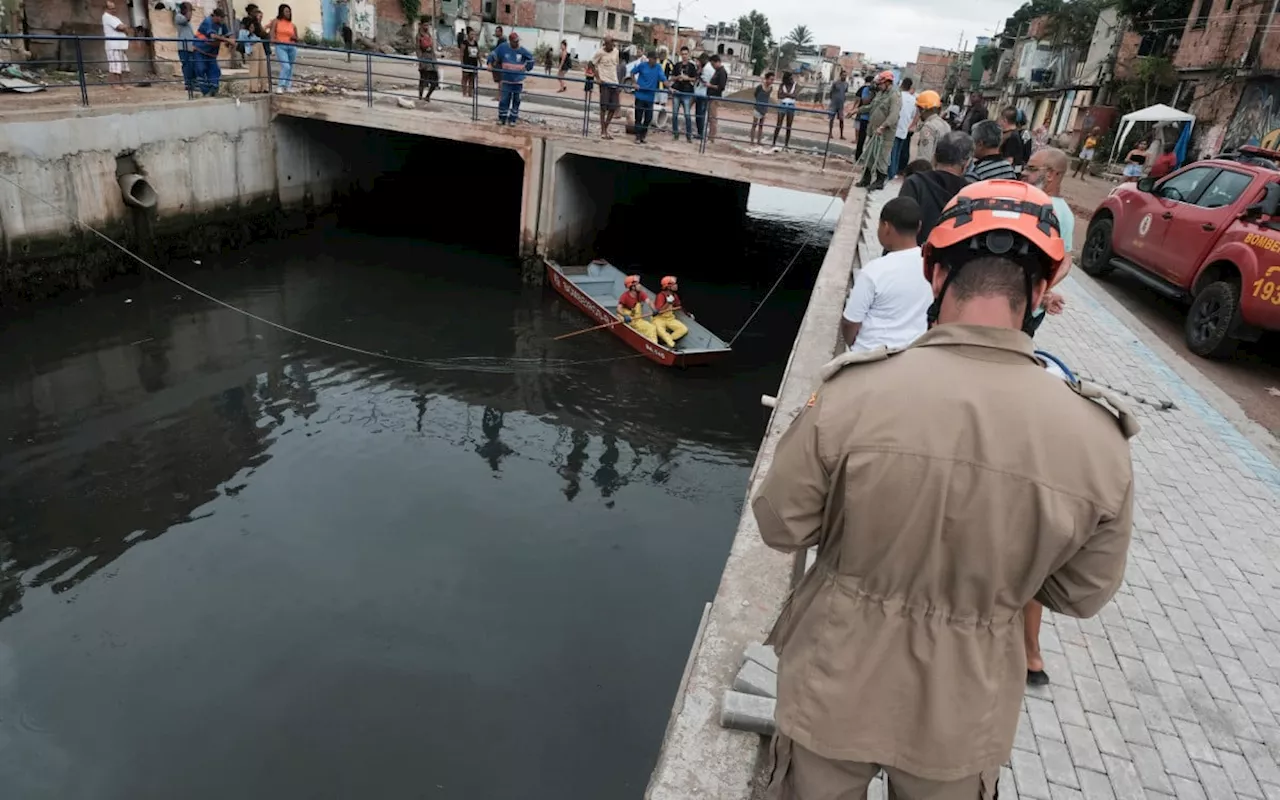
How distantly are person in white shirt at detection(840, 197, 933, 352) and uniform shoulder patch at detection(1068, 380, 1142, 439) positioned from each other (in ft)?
7.82

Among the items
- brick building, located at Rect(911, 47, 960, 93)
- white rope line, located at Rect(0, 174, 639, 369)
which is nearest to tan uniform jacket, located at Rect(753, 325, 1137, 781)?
white rope line, located at Rect(0, 174, 639, 369)

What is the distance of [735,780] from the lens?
3.02 metres

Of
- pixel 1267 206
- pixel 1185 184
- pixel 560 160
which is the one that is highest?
pixel 1185 184

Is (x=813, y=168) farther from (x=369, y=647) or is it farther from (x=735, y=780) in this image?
(x=735, y=780)

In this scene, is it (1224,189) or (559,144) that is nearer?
(1224,189)

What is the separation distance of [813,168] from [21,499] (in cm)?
1441

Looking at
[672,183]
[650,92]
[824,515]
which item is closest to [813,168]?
[650,92]

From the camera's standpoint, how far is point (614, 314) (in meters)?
15.5

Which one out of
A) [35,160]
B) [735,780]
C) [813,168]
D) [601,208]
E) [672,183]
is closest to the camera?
[735,780]

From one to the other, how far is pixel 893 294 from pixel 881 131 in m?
11.5

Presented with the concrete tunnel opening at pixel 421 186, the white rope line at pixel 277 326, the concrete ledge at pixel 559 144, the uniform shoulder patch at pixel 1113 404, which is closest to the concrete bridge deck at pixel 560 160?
the concrete ledge at pixel 559 144

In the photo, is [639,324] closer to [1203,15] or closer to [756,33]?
[1203,15]

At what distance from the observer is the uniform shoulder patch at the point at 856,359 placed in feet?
6.04

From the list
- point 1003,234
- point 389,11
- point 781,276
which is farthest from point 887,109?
point 389,11
